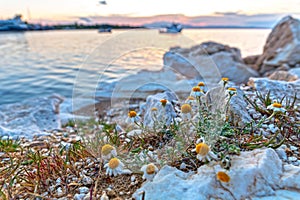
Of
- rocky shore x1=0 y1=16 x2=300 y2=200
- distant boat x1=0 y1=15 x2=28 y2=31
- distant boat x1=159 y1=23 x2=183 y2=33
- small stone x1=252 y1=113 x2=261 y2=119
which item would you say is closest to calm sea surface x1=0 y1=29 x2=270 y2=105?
distant boat x1=159 y1=23 x2=183 y2=33

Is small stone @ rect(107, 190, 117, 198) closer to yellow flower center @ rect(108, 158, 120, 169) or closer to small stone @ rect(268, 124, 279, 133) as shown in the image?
yellow flower center @ rect(108, 158, 120, 169)

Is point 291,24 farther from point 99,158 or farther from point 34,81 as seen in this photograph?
point 34,81

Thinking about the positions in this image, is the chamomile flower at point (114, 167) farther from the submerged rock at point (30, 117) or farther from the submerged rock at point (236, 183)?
the submerged rock at point (30, 117)

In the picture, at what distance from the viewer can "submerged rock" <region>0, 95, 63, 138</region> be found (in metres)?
4.31

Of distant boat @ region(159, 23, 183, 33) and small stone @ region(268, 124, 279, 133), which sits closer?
small stone @ region(268, 124, 279, 133)

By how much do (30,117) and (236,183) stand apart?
4.88 metres

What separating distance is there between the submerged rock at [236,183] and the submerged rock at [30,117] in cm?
288

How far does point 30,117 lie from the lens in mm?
5309

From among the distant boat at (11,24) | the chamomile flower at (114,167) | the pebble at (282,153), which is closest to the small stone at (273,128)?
the pebble at (282,153)

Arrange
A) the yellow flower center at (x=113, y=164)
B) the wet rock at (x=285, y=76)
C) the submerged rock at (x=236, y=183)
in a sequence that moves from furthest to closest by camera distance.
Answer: the wet rock at (x=285, y=76)
the yellow flower center at (x=113, y=164)
the submerged rock at (x=236, y=183)

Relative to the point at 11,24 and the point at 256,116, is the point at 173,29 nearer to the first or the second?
the point at 256,116

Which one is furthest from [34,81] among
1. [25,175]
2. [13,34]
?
[13,34]

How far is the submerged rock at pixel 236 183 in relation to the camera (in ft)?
4.47

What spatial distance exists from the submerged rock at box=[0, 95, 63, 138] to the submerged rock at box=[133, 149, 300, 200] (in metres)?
2.88
